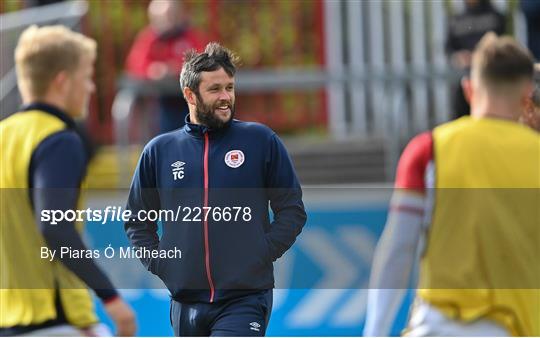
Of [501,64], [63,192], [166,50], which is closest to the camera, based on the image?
[501,64]

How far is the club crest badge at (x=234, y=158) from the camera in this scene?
4004mm

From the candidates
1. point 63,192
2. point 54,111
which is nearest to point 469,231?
point 63,192

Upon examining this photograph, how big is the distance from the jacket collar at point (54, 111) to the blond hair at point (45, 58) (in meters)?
0.06

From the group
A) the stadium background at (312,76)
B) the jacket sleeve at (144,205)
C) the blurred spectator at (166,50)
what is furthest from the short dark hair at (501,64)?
the blurred spectator at (166,50)

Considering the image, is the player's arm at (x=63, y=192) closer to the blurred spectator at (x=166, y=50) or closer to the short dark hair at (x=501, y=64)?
the short dark hair at (x=501, y=64)

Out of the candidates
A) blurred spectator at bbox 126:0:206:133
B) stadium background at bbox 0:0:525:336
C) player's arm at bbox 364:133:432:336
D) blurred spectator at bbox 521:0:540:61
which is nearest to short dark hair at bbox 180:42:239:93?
player's arm at bbox 364:133:432:336

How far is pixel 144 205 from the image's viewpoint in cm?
409

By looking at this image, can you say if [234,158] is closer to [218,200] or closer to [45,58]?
[218,200]

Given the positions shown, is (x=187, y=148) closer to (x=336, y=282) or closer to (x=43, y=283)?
(x=43, y=283)

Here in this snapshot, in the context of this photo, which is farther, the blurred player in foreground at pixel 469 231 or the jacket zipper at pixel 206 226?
the jacket zipper at pixel 206 226

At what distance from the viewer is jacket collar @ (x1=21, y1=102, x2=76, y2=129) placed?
406 cm

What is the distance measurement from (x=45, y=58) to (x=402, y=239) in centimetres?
139

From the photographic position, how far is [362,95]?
26.8ft

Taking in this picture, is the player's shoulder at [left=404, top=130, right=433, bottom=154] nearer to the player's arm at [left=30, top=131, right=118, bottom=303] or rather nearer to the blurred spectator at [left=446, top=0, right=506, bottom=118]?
the player's arm at [left=30, top=131, right=118, bottom=303]
